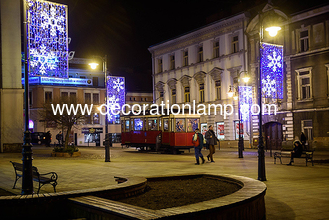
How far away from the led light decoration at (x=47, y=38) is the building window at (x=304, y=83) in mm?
21881

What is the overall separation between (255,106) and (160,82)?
16389mm

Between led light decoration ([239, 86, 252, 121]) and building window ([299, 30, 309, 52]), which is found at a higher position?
building window ([299, 30, 309, 52])

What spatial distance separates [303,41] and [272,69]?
533 centimetres

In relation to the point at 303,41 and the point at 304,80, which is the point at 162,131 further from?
the point at 303,41

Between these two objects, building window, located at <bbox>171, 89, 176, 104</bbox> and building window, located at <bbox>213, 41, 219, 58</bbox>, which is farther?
building window, located at <bbox>171, 89, 176, 104</bbox>

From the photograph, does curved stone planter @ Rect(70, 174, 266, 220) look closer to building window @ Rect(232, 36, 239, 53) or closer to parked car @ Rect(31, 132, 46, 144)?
building window @ Rect(232, 36, 239, 53)

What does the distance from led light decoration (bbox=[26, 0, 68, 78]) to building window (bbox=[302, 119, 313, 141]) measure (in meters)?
22.1

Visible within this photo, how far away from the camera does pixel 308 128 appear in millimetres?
31172

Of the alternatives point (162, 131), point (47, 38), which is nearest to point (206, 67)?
point (162, 131)

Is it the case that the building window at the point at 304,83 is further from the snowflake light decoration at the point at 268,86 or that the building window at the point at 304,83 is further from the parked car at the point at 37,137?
the parked car at the point at 37,137

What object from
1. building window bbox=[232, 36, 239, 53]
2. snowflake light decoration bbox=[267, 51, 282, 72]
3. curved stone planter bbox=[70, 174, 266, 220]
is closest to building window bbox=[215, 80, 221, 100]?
building window bbox=[232, 36, 239, 53]

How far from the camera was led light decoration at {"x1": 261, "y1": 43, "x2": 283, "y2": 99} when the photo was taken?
91.8 ft

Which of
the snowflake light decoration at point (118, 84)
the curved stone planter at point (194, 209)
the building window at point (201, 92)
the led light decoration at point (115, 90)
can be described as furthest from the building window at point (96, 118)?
the curved stone planter at point (194, 209)

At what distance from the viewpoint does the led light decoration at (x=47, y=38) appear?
44.4 feet
